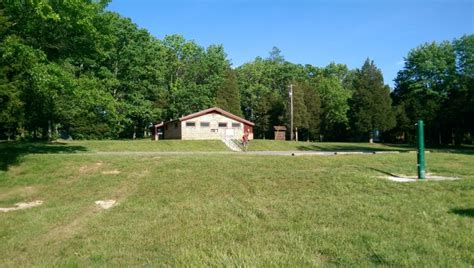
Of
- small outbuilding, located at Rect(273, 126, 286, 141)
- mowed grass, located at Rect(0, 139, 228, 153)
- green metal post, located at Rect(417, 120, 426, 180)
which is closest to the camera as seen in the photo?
green metal post, located at Rect(417, 120, 426, 180)

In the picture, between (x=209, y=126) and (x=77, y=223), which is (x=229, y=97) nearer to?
(x=209, y=126)

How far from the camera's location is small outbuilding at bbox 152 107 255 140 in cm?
4808

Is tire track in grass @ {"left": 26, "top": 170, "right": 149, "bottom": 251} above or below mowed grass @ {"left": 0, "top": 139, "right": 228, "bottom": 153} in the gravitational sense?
below

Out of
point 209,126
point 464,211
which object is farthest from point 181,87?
point 464,211

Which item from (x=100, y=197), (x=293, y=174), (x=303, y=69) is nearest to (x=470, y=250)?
(x=293, y=174)

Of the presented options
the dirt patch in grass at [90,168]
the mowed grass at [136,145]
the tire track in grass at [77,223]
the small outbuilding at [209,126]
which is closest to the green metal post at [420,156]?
the tire track in grass at [77,223]

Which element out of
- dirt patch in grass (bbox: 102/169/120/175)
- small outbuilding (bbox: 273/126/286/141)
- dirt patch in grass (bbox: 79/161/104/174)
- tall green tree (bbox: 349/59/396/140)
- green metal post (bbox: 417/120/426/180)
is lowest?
dirt patch in grass (bbox: 102/169/120/175)

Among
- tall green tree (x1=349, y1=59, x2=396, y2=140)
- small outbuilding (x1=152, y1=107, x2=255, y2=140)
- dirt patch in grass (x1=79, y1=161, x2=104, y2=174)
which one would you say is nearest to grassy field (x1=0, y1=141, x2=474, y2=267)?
dirt patch in grass (x1=79, y1=161, x2=104, y2=174)

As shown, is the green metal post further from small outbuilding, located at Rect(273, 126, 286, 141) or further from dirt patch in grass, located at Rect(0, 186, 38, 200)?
small outbuilding, located at Rect(273, 126, 286, 141)

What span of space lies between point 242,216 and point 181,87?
58.2 meters

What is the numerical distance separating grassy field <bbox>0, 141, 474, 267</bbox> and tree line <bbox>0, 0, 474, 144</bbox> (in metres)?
7.38

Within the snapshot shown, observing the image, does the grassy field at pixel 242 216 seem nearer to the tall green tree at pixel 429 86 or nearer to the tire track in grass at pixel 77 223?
the tire track in grass at pixel 77 223

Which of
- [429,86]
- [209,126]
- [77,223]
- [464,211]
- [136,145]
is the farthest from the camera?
[429,86]

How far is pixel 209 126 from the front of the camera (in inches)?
1924
